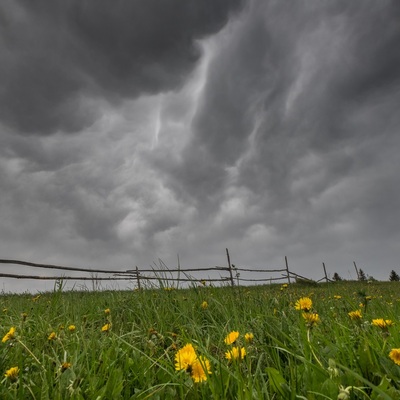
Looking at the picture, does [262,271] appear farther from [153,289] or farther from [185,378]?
[185,378]

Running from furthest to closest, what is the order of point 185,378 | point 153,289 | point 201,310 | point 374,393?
point 153,289, point 201,310, point 185,378, point 374,393

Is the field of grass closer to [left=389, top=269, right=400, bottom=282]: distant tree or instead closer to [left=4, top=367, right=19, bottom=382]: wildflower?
[left=4, top=367, right=19, bottom=382]: wildflower

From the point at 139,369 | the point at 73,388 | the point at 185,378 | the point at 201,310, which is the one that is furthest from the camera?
the point at 201,310

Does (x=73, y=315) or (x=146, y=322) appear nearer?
(x=146, y=322)

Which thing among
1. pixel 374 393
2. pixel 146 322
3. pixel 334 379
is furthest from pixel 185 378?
pixel 146 322

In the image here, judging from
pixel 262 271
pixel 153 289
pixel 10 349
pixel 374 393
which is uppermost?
pixel 262 271

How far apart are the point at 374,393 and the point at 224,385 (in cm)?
67

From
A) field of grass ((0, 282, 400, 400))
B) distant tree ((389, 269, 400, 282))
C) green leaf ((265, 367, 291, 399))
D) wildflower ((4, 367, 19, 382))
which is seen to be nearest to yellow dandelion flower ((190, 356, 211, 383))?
field of grass ((0, 282, 400, 400))

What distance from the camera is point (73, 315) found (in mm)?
4398

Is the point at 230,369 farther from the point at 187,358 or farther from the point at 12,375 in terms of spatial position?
the point at 12,375

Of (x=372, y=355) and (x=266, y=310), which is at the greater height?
(x=266, y=310)

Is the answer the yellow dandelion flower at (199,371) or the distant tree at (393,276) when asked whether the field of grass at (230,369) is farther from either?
the distant tree at (393,276)

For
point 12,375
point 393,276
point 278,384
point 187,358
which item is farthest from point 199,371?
point 393,276

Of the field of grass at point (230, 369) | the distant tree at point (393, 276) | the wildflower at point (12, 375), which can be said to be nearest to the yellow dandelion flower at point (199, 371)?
the field of grass at point (230, 369)
